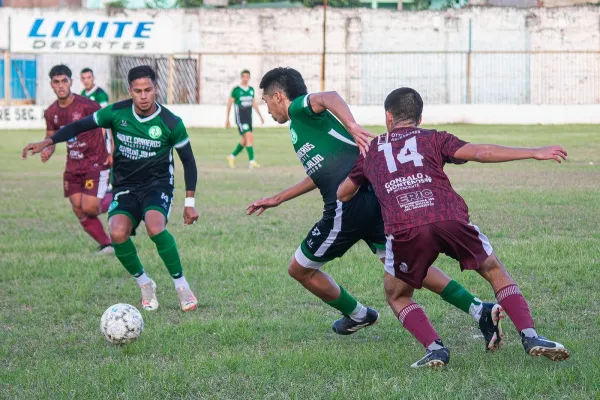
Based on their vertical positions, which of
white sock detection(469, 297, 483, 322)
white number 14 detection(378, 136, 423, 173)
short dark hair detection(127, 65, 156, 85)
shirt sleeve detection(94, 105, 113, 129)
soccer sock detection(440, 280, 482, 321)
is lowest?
white sock detection(469, 297, 483, 322)

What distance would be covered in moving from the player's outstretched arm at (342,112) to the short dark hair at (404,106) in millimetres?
190

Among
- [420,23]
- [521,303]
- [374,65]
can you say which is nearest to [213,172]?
[521,303]

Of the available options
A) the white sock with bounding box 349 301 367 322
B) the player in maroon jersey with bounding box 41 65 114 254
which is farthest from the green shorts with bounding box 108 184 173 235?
the player in maroon jersey with bounding box 41 65 114 254

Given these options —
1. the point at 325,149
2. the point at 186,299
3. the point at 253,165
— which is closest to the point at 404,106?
the point at 325,149

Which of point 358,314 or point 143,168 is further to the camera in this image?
point 143,168

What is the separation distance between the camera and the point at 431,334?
17.4 ft

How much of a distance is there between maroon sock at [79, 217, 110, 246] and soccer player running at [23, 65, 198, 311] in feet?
8.78

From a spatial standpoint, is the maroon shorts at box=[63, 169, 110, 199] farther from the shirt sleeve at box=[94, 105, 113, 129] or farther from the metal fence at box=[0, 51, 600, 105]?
the metal fence at box=[0, 51, 600, 105]

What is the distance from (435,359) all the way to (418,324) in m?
0.29

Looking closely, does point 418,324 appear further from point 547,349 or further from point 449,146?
point 449,146

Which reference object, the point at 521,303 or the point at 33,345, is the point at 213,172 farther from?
the point at 521,303

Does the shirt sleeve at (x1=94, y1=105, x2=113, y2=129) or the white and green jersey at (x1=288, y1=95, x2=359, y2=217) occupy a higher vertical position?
the shirt sleeve at (x1=94, y1=105, x2=113, y2=129)

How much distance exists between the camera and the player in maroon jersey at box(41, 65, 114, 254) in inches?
425

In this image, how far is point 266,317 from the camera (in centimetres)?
679
